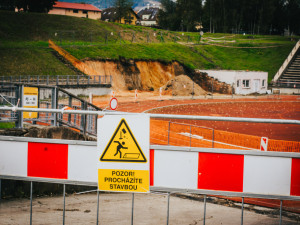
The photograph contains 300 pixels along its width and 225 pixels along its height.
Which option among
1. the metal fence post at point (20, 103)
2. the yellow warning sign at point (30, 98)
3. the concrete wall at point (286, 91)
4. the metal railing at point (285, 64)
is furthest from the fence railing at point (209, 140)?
the metal railing at point (285, 64)

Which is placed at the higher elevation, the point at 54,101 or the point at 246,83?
Result: the point at 246,83

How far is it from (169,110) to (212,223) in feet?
94.6

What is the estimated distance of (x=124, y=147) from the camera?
4.42 metres

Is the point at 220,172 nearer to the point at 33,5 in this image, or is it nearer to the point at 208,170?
the point at 208,170

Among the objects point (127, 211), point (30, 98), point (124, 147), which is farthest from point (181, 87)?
point (124, 147)

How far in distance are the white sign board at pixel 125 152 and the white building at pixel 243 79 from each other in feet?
173

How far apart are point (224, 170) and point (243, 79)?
53.5 m

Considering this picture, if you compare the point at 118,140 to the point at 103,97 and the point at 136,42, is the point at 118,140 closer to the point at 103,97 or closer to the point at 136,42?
the point at 103,97

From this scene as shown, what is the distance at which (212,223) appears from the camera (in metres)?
7.28

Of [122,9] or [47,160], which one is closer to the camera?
[47,160]

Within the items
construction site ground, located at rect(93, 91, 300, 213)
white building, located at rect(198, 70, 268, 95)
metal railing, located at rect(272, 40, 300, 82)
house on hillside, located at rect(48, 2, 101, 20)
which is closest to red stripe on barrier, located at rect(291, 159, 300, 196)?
construction site ground, located at rect(93, 91, 300, 213)

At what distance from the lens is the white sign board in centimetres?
441

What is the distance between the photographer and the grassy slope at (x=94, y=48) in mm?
47594

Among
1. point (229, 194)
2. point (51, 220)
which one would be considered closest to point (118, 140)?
point (229, 194)
